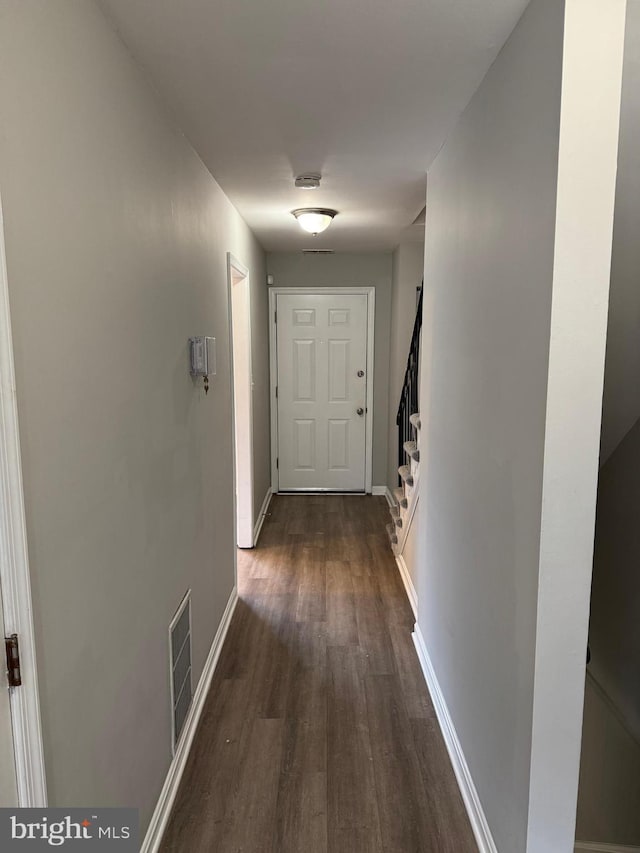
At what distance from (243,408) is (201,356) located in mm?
1902

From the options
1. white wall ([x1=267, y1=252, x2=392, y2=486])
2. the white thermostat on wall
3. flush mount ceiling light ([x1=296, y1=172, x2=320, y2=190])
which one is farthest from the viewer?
white wall ([x1=267, y1=252, x2=392, y2=486])

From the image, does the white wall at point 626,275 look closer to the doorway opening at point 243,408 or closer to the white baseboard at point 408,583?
the white baseboard at point 408,583

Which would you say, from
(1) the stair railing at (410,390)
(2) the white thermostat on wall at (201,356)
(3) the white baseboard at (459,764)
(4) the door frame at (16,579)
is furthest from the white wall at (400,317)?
(4) the door frame at (16,579)

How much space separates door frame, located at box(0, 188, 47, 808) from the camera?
97 cm

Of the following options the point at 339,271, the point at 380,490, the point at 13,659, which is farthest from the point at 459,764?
the point at 339,271

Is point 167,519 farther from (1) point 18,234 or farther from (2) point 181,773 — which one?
(1) point 18,234

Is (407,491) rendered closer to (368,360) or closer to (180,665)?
(180,665)

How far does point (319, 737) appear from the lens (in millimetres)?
2299

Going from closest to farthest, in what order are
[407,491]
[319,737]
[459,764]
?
1. [459,764]
2. [319,737]
3. [407,491]

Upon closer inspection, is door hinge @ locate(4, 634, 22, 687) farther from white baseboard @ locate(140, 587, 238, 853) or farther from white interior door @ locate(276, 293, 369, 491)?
white interior door @ locate(276, 293, 369, 491)

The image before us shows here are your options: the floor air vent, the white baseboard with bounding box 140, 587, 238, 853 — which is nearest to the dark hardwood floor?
the white baseboard with bounding box 140, 587, 238, 853

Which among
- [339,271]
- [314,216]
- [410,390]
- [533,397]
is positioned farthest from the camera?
[339,271]

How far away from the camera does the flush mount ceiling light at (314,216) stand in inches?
139

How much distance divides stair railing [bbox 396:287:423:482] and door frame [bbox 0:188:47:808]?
313cm
